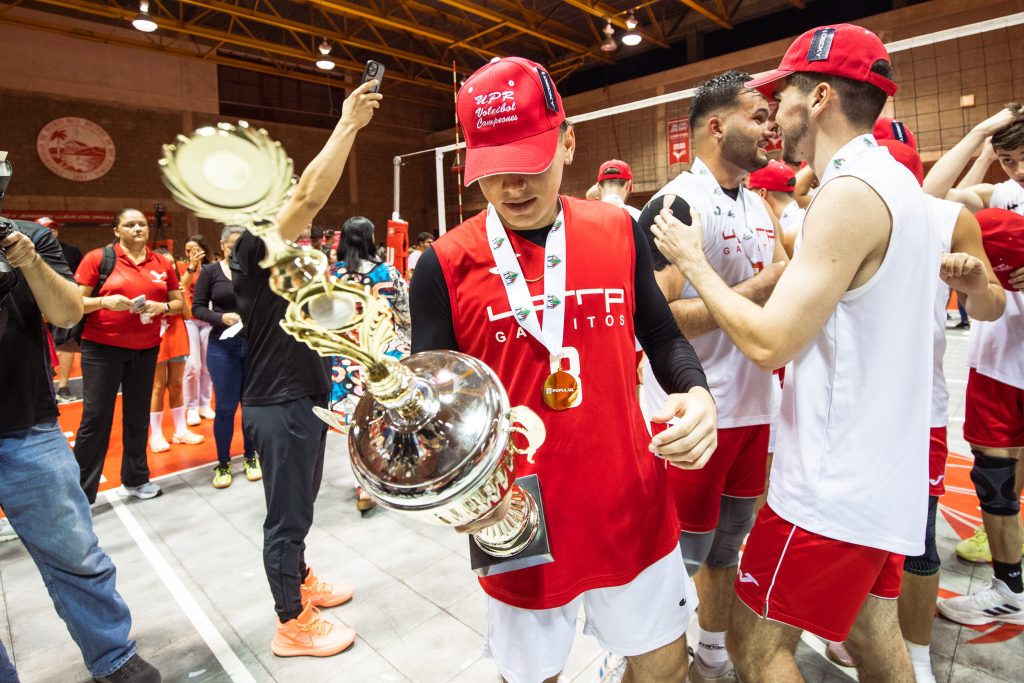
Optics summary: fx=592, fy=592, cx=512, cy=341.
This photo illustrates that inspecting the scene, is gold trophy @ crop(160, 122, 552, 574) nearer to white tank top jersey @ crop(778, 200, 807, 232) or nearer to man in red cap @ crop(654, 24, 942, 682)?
man in red cap @ crop(654, 24, 942, 682)

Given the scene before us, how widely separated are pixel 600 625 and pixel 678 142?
13.3m

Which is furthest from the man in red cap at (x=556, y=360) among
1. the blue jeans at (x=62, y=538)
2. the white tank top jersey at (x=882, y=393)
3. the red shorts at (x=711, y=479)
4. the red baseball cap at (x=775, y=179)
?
the red baseball cap at (x=775, y=179)

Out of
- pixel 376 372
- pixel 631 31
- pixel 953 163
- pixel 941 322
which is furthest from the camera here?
pixel 631 31

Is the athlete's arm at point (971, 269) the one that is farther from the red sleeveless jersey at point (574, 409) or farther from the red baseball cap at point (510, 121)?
the red baseball cap at point (510, 121)

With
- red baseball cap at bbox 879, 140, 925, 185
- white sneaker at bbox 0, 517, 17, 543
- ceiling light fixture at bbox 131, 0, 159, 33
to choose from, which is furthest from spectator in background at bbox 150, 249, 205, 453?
ceiling light fixture at bbox 131, 0, 159, 33

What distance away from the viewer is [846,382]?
4.62ft

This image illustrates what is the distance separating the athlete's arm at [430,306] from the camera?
1.36 metres

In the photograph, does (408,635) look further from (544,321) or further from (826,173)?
(826,173)

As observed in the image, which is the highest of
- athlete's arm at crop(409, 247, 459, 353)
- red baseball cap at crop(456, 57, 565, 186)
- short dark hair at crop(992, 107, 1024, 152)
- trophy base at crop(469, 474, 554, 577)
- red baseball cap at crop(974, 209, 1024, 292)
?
short dark hair at crop(992, 107, 1024, 152)

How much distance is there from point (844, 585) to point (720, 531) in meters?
0.86

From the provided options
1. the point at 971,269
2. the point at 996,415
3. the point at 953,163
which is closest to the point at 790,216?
the point at 953,163

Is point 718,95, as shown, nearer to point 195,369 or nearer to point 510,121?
point 510,121

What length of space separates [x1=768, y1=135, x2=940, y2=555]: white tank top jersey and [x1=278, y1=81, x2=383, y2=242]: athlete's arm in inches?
41.2

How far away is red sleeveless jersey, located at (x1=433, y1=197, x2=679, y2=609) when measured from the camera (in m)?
1.35
